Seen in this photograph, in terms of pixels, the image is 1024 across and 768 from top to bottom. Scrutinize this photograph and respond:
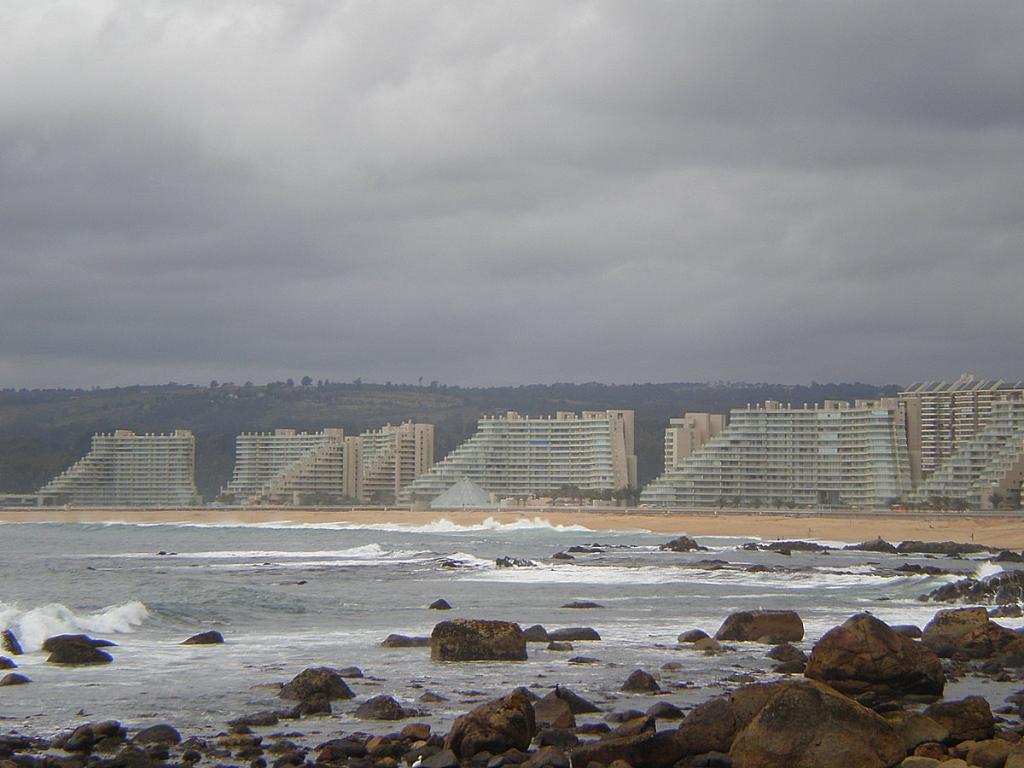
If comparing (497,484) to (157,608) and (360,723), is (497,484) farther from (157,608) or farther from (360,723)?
(360,723)

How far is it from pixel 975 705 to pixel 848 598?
20.6m

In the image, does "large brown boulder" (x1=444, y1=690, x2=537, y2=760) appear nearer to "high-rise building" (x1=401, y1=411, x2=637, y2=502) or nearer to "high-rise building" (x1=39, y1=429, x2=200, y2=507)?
"high-rise building" (x1=401, y1=411, x2=637, y2=502)

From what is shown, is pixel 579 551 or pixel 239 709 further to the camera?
pixel 579 551

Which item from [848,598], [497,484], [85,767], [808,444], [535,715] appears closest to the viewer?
[85,767]

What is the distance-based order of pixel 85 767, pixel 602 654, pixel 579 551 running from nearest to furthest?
1. pixel 85 767
2. pixel 602 654
3. pixel 579 551

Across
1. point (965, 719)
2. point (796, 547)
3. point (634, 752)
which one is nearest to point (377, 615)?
point (634, 752)

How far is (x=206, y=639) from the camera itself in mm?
23891

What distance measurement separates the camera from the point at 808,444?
130 meters

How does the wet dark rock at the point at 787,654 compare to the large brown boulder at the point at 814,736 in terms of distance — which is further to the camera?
the wet dark rock at the point at 787,654

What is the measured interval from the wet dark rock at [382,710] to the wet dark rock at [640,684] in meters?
3.30

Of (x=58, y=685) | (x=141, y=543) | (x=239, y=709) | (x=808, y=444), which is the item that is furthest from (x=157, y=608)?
(x=808, y=444)

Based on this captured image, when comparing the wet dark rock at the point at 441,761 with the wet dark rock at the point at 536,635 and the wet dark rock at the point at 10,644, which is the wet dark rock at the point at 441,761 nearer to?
the wet dark rock at the point at 536,635

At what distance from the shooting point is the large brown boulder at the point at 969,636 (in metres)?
21.3

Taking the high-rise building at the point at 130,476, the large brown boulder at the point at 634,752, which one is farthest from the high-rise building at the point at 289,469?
the large brown boulder at the point at 634,752
